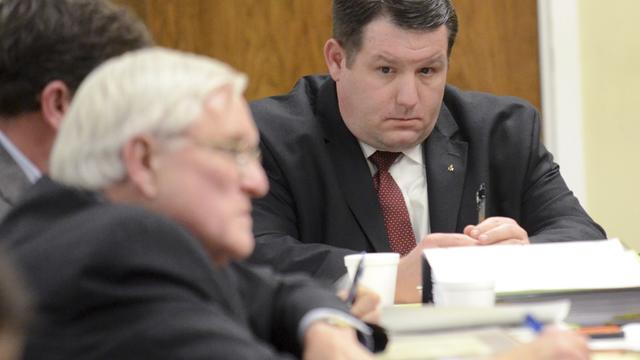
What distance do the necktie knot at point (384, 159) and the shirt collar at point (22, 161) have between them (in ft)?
3.61

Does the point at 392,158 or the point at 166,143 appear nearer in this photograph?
the point at 166,143

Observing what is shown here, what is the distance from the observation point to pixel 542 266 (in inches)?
87.7

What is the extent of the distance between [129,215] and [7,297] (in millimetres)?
433

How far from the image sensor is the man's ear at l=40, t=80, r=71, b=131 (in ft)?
7.02

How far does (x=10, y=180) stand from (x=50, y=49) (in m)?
0.25

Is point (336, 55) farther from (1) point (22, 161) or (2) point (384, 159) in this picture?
(1) point (22, 161)

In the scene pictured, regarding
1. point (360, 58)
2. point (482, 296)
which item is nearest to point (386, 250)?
point (360, 58)

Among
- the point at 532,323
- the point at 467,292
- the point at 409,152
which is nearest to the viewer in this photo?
the point at 532,323

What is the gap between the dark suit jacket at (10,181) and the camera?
7.00 ft

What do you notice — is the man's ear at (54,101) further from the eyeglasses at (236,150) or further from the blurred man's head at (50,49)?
the eyeglasses at (236,150)

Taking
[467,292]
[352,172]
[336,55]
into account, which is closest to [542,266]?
[467,292]

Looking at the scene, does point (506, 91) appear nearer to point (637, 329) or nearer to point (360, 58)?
point (360, 58)

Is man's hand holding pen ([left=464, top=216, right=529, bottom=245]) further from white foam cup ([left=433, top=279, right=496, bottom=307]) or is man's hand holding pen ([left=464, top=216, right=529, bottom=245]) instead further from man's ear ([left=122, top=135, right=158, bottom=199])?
man's ear ([left=122, top=135, right=158, bottom=199])

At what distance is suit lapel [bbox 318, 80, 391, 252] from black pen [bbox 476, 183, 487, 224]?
0.95 feet
